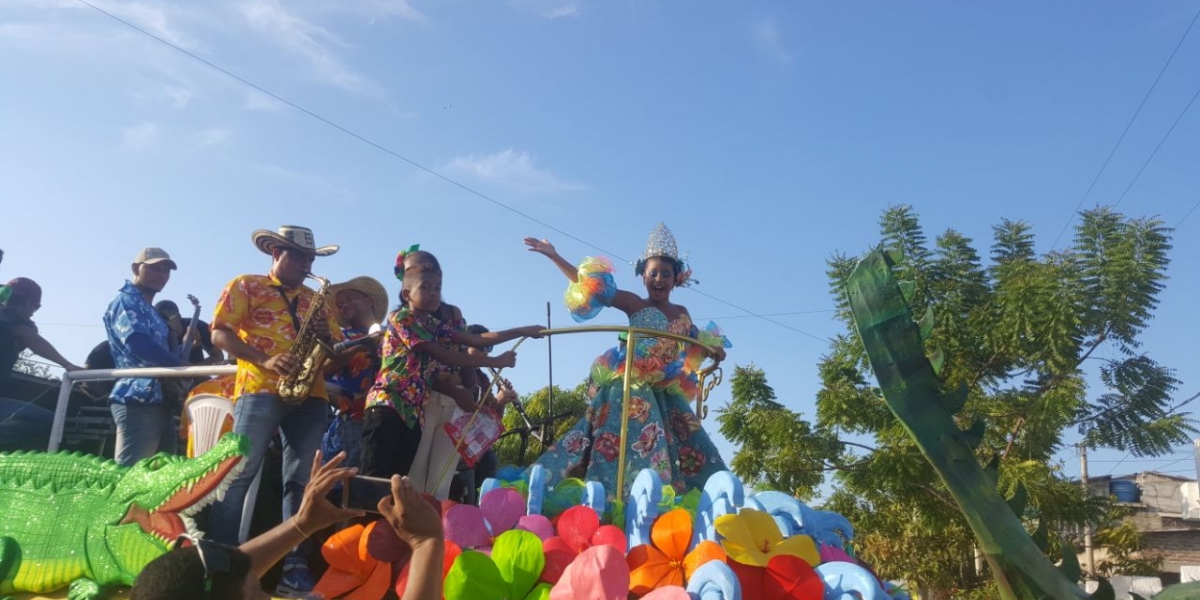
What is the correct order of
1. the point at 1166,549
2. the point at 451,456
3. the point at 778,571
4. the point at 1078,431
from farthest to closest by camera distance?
the point at 1166,549, the point at 1078,431, the point at 451,456, the point at 778,571

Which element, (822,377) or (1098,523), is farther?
(822,377)

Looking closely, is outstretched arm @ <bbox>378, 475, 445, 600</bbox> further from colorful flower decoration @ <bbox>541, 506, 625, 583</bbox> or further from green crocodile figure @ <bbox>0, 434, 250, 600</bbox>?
green crocodile figure @ <bbox>0, 434, 250, 600</bbox>

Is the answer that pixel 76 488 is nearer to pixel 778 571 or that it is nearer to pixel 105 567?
pixel 105 567

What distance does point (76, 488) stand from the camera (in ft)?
14.0

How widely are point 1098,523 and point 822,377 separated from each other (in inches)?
142

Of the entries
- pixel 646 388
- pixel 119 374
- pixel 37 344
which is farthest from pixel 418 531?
pixel 37 344

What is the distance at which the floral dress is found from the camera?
5.42m

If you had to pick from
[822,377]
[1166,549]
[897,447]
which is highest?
[822,377]

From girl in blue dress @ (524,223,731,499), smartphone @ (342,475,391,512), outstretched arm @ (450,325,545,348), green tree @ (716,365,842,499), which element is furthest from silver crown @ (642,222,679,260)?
green tree @ (716,365,842,499)

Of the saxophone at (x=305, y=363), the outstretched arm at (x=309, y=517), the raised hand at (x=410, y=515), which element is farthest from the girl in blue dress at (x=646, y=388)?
the raised hand at (x=410, y=515)

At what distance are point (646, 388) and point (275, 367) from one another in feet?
7.17

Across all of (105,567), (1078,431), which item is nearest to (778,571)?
(105,567)

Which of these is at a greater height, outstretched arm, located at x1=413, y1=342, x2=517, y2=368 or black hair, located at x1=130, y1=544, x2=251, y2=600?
Result: outstretched arm, located at x1=413, y1=342, x2=517, y2=368

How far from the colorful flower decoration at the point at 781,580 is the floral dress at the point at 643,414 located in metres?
1.80
